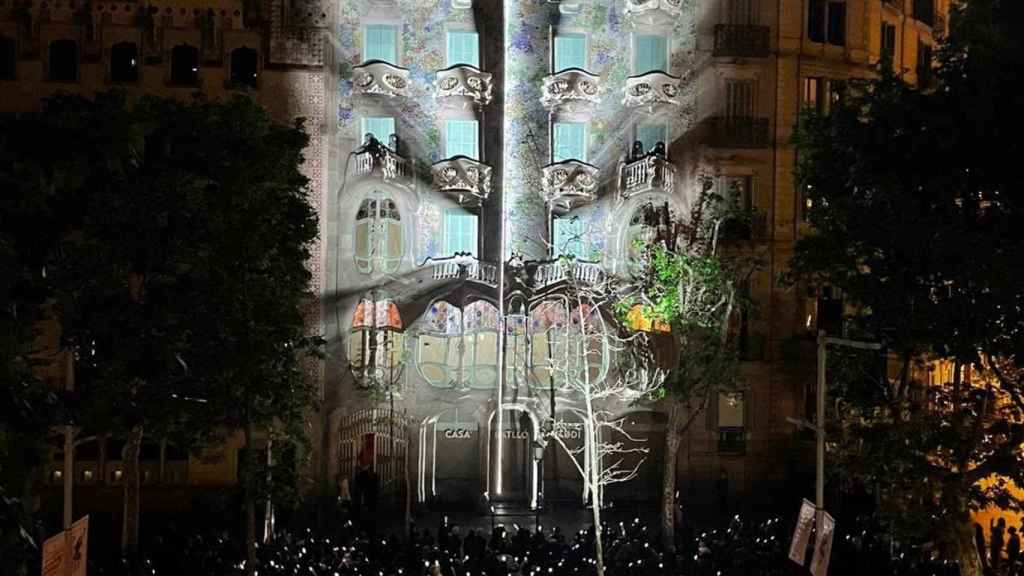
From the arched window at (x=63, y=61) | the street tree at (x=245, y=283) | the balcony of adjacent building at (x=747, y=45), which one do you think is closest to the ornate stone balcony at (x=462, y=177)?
the balcony of adjacent building at (x=747, y=45)

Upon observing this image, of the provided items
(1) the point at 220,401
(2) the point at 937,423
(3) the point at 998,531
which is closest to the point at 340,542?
(1) the point at 220,401

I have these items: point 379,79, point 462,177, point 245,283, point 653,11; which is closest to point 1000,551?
point 462,177

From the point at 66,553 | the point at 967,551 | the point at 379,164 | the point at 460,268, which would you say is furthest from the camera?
the point at 460,268

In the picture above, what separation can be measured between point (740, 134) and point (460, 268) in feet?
31.9

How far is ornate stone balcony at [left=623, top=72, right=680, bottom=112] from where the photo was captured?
3625cm

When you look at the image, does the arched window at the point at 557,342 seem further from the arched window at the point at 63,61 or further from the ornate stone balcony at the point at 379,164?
the arched window at the point at 63,61

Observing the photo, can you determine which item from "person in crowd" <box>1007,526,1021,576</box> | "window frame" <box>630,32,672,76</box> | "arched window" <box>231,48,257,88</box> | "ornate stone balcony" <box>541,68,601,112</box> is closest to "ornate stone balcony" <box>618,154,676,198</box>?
"ornate stone balcony" <box>541,68,601,112</box>

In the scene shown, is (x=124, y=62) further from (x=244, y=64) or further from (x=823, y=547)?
(x=823, y=547)

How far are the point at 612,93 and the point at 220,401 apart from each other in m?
18.8

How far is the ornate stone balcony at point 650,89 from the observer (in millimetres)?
36250

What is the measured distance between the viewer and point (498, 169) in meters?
36.2

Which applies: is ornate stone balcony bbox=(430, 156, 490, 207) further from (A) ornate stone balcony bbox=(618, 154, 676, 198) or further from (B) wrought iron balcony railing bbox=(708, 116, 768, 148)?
(B) wrought iron balcony railing bbox=(708, 116, 768, 148)

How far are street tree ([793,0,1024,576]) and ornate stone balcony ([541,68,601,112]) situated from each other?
1413cm

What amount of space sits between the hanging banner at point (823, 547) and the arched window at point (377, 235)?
65.3 ft
